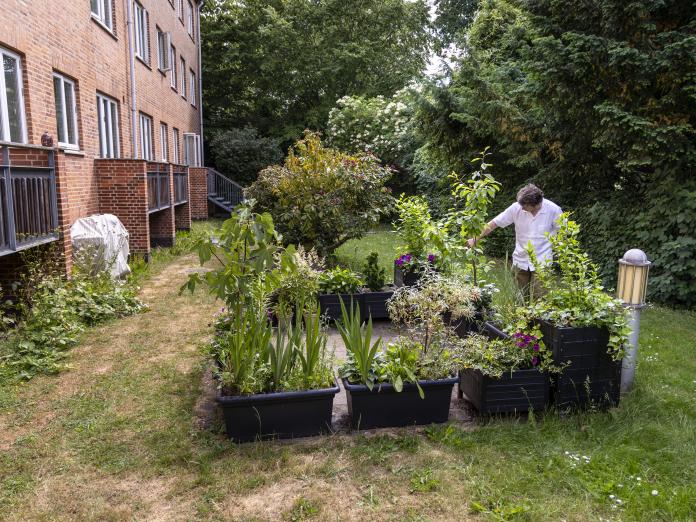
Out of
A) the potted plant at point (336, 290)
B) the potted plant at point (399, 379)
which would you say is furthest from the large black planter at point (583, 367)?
the potted plant at point (336, 290)

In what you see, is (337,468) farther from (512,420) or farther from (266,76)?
(266,76)

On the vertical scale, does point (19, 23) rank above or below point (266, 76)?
below

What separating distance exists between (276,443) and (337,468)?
0.50m

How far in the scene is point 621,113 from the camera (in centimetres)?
736

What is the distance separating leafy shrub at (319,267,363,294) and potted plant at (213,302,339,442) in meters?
2.45

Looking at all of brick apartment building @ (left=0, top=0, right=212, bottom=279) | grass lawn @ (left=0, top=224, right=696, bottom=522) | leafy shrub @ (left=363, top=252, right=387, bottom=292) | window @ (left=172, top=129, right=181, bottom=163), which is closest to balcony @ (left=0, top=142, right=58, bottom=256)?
brick apartment building @ (left=0, top=0, right=212, bottom=279)

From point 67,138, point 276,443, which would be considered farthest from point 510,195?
point 276,443

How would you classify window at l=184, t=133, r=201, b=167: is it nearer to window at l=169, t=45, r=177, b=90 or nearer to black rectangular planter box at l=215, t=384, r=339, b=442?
window at l=169, t=45, r=177, b=90

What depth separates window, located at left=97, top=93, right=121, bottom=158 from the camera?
10.9 metres

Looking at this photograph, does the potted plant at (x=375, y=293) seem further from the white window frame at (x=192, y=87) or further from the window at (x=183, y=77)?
the white window frame at (x=192, y=87)

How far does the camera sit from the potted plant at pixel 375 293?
6.39m

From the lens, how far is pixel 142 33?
46.7 ft

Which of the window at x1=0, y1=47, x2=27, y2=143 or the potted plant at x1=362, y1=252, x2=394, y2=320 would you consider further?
the window at x1=0, y1=47, x2=27, y2=143

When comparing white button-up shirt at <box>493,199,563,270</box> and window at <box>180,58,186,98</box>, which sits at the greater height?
window at <box>180,58,186,98</box>
